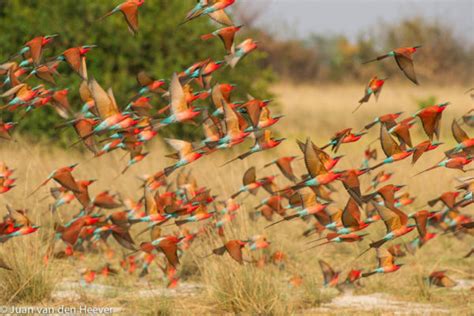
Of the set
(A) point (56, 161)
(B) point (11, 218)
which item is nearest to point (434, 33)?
(A) point (56, 161)

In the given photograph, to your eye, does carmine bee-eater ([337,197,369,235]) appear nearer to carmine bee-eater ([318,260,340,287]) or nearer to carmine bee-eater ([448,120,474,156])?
carmine bee-eater ([448,120,474,156])

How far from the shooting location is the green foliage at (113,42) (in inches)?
489

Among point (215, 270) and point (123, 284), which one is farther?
point (123, 284)

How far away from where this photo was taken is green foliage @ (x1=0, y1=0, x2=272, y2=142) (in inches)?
489

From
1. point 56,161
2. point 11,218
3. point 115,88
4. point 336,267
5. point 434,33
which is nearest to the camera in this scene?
point 11,218

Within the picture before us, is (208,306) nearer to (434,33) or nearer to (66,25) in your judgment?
(66,25)

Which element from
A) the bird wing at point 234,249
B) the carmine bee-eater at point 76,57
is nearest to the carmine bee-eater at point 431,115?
the bird wing at point 234,249

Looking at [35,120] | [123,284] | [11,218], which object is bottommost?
[35,120]

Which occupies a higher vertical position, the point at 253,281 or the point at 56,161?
the point at 253,281

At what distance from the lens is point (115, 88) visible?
1233cm

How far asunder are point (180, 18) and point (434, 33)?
84.2 ft

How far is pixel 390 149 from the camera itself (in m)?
3.88

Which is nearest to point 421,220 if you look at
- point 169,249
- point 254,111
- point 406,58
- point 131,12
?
point 406,58

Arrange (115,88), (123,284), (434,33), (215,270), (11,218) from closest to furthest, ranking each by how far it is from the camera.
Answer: (11,218), (215,270), (123,284), (115,88), (434,33)
